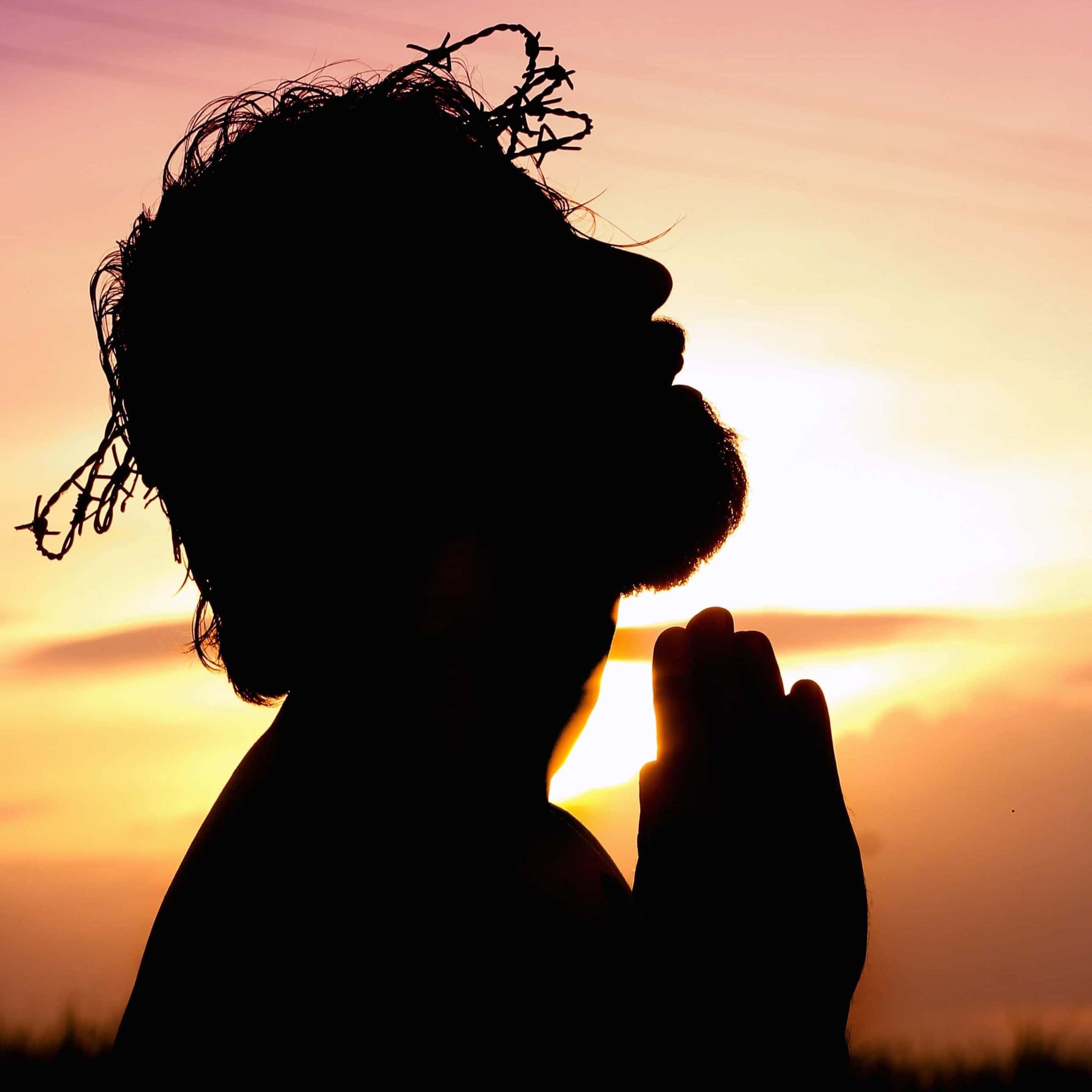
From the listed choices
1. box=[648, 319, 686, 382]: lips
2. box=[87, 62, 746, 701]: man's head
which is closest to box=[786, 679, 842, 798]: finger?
box=[87, 62, 746, 701]: man's head

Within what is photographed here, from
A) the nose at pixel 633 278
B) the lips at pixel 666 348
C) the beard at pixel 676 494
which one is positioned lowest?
the beard at pixel 676 494

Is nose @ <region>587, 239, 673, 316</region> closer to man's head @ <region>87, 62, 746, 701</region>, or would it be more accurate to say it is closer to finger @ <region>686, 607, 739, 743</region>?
man's head @ <region>87, 62, 746, 701</region>

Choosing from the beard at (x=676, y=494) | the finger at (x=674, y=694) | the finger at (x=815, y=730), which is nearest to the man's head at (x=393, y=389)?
the beard at (x=676, y=494)

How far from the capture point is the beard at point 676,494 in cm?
147

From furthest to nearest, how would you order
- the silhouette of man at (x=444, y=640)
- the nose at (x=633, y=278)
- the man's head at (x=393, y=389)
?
the nose at (x=633, y=278)
the man's head at (x=393, y=389)
the silhouette of man at (x=444, y=640)

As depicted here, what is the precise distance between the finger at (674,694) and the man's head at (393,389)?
225 millimetres

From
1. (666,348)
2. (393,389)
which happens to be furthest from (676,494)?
(393,389)

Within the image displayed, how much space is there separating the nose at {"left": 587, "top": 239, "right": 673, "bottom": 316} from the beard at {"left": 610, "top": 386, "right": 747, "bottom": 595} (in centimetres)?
12

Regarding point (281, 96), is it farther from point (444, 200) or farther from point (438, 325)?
point (438, 325)

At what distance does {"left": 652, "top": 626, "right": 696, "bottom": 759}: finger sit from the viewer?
1.15 metres

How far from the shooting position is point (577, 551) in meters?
1.43

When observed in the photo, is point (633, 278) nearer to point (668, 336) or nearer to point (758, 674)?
point (668, 336)

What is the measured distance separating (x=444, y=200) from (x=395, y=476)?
0.36 m

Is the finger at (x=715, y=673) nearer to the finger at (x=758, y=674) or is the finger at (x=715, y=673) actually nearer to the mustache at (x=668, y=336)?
the finger at (x=758, y=674)
